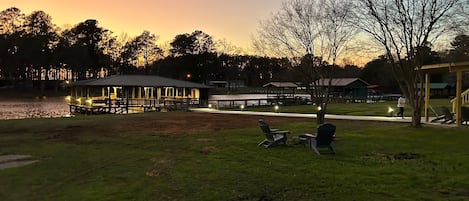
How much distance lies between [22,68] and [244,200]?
93.2 m

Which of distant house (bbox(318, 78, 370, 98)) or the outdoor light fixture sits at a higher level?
distant house (bbox(318, 78, 370, 98))

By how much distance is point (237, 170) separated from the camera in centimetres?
804

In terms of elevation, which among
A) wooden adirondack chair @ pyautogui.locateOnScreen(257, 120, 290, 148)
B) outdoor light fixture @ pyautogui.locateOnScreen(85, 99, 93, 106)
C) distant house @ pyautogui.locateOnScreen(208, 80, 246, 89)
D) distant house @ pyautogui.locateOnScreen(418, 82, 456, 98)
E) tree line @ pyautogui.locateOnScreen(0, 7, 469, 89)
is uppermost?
tree line @ pyautogui.locateOnScreen(0, 7, 469, 89)

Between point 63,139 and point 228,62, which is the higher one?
point 228,62

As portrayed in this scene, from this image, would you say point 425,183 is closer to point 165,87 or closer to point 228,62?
point 165,87

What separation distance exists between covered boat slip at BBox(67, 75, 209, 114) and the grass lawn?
2522 cm

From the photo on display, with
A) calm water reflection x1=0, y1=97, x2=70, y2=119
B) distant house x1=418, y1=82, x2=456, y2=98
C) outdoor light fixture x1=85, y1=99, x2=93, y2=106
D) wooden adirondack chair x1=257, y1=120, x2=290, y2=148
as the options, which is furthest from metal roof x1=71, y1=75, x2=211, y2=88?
distant house x1=418, y1=82, x2=456, y2=98

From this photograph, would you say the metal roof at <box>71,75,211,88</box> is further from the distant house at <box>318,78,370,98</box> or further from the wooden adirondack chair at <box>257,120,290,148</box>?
the wooden adirondack chair at <box>257,120,290,148</box>

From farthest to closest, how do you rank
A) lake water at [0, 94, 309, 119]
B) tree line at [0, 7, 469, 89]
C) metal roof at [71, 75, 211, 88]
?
tree line at [0, 7, 469, 89] → metal roof at [71, 75, 211, 88] → lake water at [0, 94, 309, 119]

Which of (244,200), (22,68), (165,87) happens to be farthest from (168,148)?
(22,68)

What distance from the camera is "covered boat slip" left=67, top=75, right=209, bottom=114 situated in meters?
39.7

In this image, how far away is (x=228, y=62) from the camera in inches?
4264

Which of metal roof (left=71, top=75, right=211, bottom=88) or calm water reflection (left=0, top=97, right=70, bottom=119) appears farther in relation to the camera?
metal roof (left=71, top=75, right=211, bottom=88)

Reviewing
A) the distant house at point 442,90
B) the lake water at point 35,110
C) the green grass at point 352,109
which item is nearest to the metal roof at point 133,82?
the lake water at point 35,110
